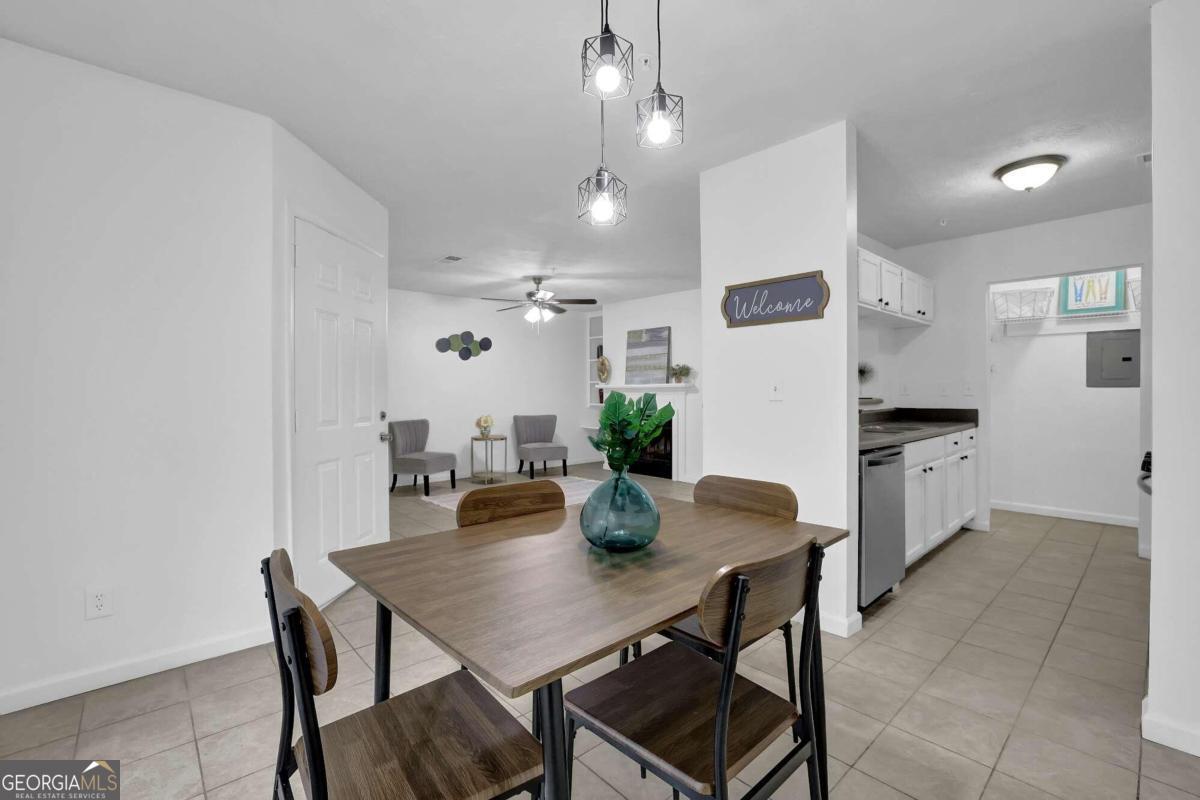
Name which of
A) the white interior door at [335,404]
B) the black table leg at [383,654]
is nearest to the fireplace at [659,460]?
the white interior door at [335,404]

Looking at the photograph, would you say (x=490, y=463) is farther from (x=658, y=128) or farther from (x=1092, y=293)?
(x=1092, y=293)

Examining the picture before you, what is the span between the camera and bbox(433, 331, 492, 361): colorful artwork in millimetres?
7102

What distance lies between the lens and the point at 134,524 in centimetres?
223

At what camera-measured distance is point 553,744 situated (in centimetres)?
99

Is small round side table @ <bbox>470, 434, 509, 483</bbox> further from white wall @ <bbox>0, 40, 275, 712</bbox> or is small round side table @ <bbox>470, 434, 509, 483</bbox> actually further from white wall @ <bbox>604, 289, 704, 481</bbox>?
white wall @ <bbox>0, 40, 275, 712</bbox>

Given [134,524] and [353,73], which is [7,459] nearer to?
[134,524]

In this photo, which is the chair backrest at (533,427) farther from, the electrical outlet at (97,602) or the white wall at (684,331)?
the electrical outlet at (97,602)

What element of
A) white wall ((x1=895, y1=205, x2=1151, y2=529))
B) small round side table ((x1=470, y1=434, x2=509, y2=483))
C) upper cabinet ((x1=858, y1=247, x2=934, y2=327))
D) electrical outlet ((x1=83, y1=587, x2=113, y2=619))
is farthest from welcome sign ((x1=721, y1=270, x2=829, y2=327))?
small round side table ((x1=470, y1=434, x2=509, y2=483))

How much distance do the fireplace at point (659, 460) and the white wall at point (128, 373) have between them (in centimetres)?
532

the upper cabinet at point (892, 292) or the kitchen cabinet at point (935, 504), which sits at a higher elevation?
the upper cabinet at point (892, 292)

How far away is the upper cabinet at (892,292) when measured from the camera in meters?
3.33

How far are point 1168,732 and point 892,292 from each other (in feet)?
8.87

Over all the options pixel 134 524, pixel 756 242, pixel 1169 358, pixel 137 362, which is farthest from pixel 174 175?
pixel 1169 358

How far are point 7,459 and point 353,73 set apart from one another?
6.41ft
